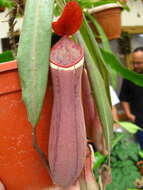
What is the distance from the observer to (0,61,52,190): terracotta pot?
49 cm

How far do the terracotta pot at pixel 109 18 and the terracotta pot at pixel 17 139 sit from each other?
1.05 m

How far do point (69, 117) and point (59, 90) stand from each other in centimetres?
4

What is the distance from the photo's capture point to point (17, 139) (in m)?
0.50

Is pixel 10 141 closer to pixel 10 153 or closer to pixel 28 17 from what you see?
pixel 10 153

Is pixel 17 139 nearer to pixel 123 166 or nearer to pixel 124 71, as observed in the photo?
pixel 124 71

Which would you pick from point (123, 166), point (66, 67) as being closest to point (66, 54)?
point (66, 67)

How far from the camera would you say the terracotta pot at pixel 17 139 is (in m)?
0.49

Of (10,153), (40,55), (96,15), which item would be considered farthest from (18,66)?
(96,15)

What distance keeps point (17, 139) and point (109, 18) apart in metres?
1.15

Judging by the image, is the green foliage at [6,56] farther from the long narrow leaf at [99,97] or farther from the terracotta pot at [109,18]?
the terracotta pot at [109,18]

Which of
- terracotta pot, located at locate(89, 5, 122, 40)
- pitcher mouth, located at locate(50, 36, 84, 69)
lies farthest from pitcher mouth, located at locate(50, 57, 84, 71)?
terracotta pot, located at locate(89, 5, 122, 40)

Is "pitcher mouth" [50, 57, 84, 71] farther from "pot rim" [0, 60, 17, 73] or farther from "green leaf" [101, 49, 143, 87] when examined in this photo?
"green leaf" [101, 49, 143, 87]

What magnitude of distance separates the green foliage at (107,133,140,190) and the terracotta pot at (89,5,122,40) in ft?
1.71

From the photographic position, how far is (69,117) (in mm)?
474
